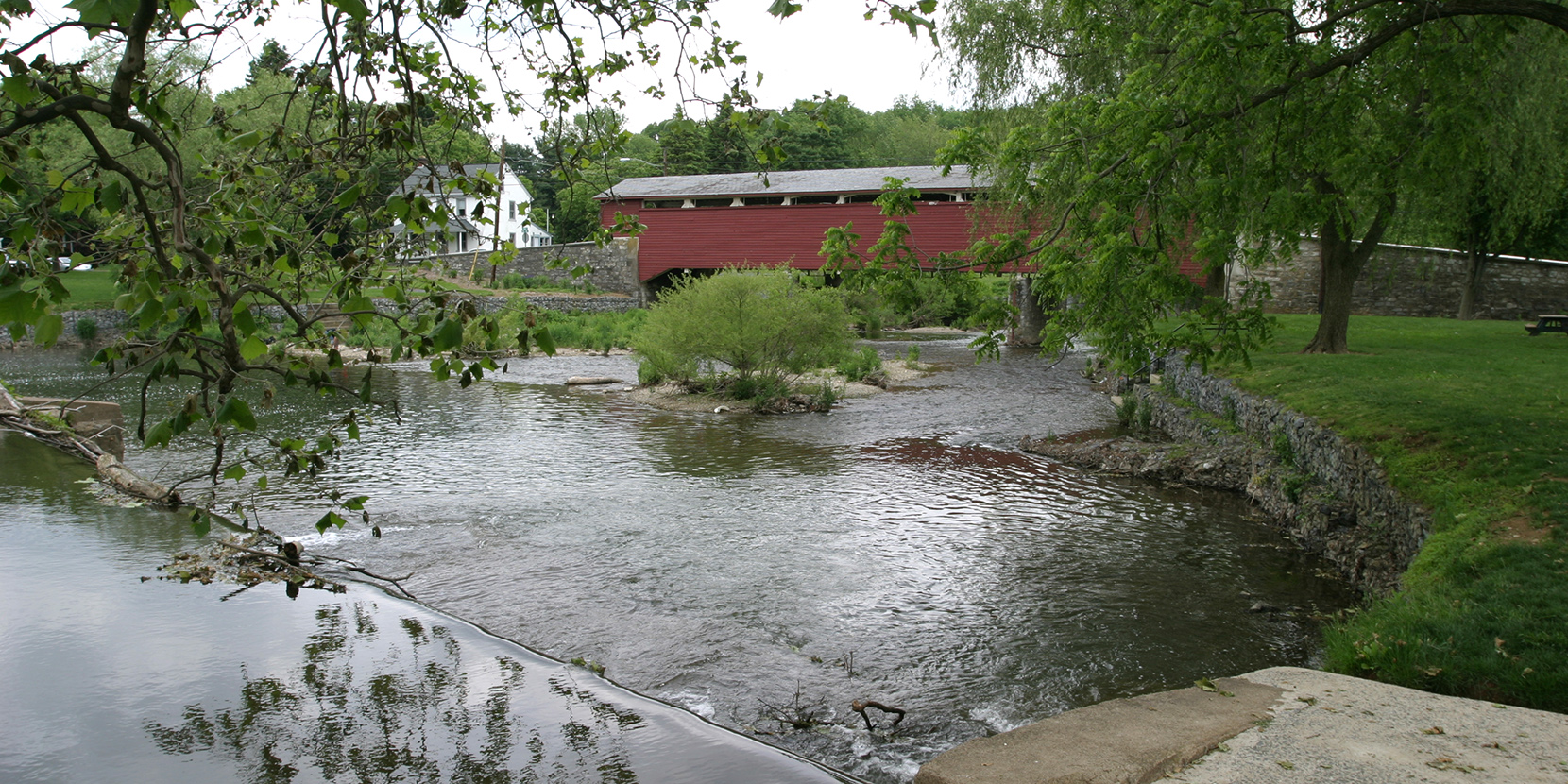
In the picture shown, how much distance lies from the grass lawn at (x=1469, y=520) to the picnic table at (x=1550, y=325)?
6.16 meters

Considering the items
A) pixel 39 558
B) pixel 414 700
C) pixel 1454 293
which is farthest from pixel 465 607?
pixel 1454 293

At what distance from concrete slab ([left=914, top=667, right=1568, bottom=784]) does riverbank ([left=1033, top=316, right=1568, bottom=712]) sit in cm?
64

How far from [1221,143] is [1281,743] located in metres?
4.67

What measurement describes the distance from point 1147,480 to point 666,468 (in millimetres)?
5684

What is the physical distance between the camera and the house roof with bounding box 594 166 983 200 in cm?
3114

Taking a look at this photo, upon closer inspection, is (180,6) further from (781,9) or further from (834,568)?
(834,568)

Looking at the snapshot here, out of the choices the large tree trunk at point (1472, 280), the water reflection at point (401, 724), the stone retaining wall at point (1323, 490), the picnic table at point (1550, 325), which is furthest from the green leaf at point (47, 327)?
the large tree trunk at point (1472, 280)

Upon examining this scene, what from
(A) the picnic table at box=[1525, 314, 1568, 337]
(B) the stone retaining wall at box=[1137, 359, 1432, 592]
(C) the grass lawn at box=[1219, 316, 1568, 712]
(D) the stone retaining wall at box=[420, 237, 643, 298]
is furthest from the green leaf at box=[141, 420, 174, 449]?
(D) the stone retaining wall at box=[420, 237, 643, 298]

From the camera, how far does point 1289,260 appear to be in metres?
8.61

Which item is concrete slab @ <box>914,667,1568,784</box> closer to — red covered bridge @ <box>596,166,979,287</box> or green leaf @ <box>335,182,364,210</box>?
green leaf @ <box>335,182,364,210</box>

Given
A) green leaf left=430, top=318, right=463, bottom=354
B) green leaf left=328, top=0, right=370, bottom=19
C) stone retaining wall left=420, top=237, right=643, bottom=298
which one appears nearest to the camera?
green leaf left=328, top=0, right=370, bottom=19

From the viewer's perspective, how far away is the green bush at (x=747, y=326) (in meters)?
17.3

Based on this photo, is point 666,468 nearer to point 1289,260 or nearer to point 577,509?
point 577,509

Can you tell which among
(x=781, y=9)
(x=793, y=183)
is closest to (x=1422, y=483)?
(x=781, y=9)
